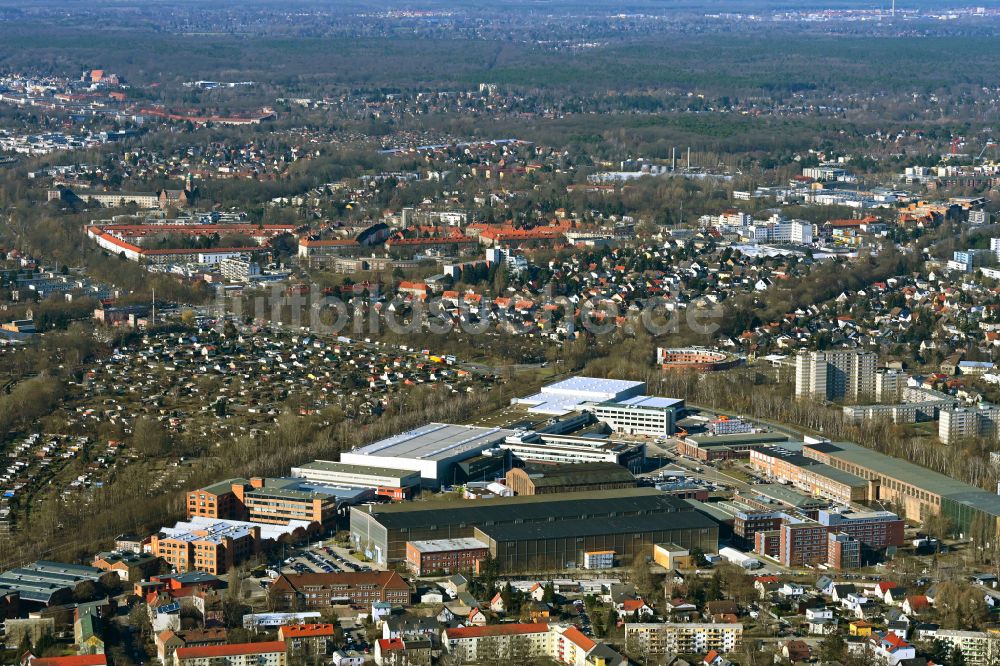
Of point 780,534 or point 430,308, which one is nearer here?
point 780,534

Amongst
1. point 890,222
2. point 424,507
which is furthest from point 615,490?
point 890,222

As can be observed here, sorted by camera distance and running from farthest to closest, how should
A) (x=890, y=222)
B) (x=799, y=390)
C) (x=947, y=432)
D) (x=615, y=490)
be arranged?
(x=890, y=222) < (x=799, y=390) < (x=947, y=432) < (x=615, y=490)

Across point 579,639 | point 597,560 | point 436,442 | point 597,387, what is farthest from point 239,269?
point 579,639

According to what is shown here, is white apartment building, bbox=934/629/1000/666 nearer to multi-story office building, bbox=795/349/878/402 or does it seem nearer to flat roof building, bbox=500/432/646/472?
flat roof building, bbox=500/432/646/472

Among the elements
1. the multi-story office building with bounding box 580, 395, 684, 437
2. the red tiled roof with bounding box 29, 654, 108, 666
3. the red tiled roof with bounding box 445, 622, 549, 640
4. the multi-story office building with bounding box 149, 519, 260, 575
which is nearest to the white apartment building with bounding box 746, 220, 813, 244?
the multi-story office building with bounding box 580, 395, 684, 437

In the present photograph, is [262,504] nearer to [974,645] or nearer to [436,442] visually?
[436,442]

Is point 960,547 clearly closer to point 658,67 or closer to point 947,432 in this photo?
point 947,432
